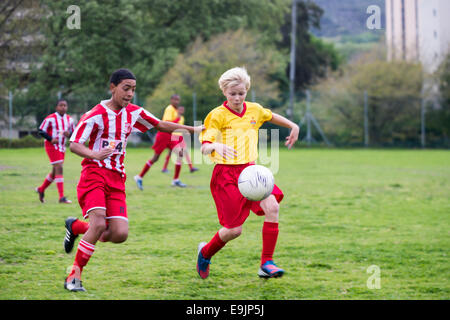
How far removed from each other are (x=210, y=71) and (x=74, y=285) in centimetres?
2934

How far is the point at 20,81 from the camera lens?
31.9m

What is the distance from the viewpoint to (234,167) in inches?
204

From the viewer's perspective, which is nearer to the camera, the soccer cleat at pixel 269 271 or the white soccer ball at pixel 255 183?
the white soccer ball at pixel 255 183

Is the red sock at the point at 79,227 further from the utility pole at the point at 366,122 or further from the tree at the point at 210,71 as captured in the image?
the utility pole at the point at 366,122

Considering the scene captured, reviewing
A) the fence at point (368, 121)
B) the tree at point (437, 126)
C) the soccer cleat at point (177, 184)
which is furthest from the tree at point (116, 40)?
the soccer cleat at point (177, 184)

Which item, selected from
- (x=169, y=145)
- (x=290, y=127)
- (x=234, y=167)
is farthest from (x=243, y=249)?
(x=169, y=145)

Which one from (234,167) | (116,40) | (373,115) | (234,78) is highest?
(116,40)

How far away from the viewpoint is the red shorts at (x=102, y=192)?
15.5 ft

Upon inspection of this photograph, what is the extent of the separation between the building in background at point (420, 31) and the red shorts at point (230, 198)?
35274mm

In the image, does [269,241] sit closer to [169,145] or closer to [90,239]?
[90,239]

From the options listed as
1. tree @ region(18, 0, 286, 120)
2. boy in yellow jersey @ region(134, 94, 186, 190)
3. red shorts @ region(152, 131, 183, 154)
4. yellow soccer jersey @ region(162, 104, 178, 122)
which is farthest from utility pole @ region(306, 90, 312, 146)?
red shorts @ region(152, 131, 183, 154)

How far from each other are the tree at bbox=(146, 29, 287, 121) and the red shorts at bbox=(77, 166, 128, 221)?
2583 cm

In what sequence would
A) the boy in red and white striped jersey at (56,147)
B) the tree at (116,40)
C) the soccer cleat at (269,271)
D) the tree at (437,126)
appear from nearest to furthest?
the soccer cleat at (269,271)
the boy in red and white striped jersey at (56,147)
the tree at (116,40)
the tree at (437,126)

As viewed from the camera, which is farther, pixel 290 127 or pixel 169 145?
pixel 169 145
